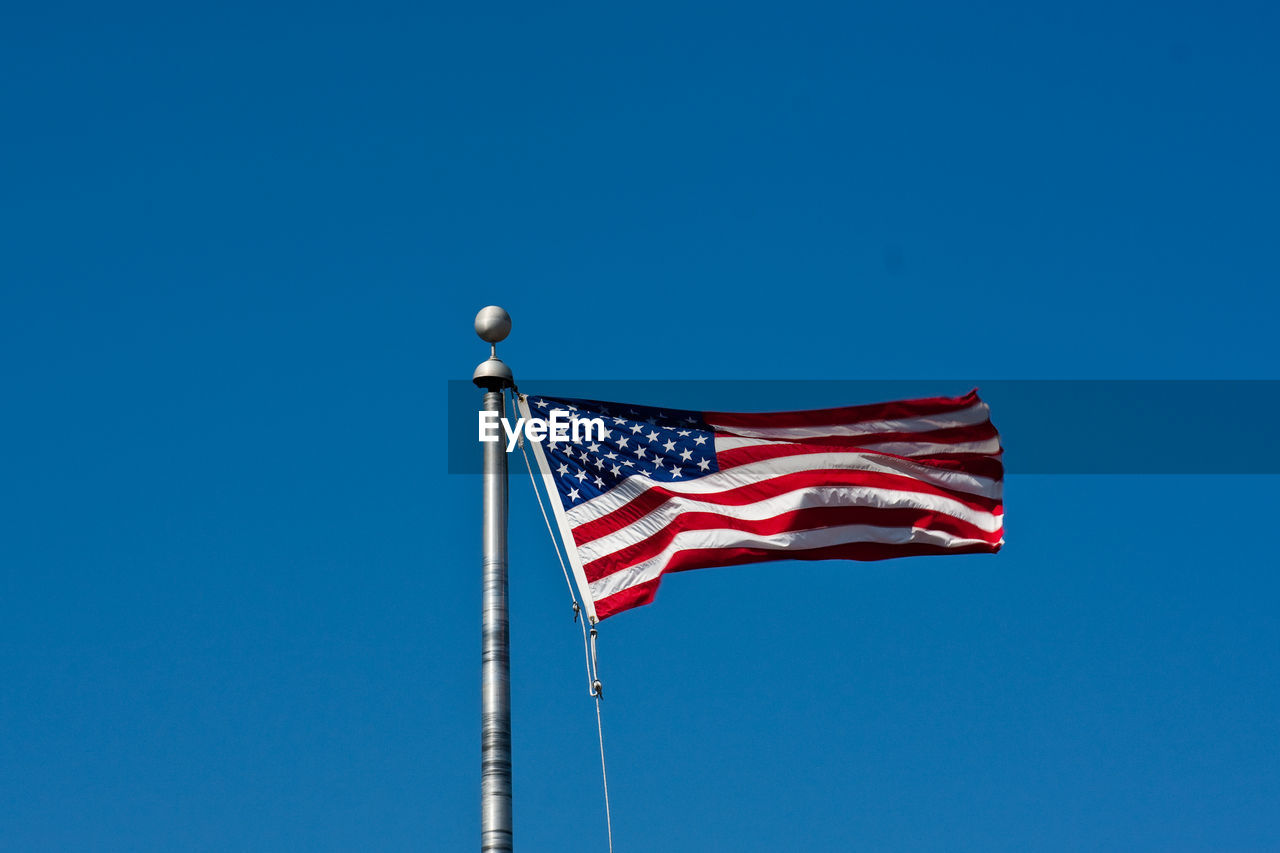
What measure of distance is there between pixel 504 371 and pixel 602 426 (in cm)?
198

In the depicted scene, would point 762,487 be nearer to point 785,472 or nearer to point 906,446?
point 785,472

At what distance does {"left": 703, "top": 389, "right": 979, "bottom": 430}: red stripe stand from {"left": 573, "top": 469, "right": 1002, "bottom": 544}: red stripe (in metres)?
0.73

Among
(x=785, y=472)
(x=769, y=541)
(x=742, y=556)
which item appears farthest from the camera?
(x=785, y=472)

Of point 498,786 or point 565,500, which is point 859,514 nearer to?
point 565,500

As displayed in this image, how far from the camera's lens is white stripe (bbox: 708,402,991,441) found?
21359 millimetres

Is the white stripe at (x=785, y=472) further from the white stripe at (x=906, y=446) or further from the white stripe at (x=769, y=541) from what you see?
the white stripe at (x=769, y=541)

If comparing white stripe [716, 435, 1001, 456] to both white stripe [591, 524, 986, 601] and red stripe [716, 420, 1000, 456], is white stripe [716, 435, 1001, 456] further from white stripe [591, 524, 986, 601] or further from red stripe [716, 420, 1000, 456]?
white stripe [591, 524, 986, 601]

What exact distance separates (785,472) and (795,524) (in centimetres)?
73

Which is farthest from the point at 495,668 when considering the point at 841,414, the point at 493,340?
the point at 841,414

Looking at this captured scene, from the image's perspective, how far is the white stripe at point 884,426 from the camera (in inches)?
841

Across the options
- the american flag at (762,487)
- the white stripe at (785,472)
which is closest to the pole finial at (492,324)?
the american flag at (762,487)

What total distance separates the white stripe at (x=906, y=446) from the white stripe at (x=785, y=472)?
0.37 feet

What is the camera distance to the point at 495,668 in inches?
649

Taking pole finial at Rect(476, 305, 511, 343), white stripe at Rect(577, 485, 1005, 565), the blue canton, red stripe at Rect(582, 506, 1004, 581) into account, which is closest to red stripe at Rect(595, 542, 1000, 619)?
red stripe at Rect(582, 506, 1004, 581)
